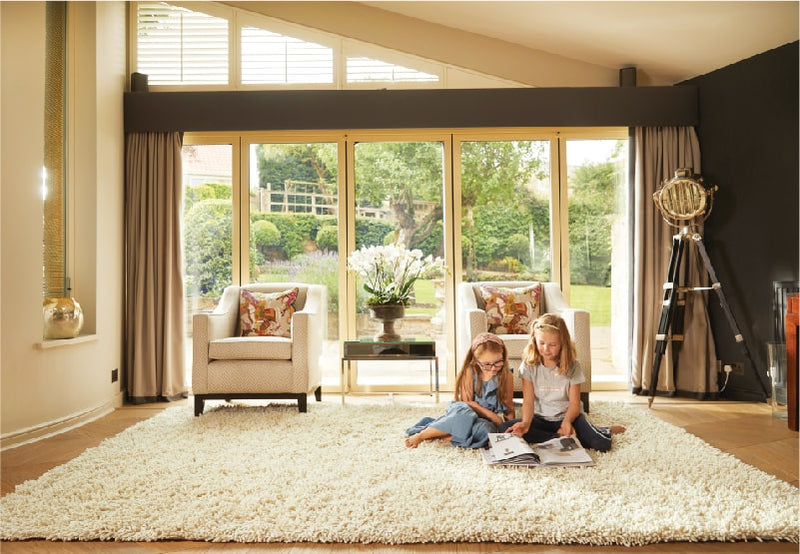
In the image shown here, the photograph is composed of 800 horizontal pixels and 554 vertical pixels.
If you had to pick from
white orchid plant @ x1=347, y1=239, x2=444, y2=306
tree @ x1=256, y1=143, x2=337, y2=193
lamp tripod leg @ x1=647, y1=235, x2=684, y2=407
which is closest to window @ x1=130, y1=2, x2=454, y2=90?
tree @ x1=256, y1=143, x2=337, y2=193

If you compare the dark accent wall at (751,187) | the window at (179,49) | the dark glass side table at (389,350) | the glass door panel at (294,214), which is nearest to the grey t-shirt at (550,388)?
the dark glass side table at (389,350)

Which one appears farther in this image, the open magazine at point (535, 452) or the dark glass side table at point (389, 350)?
the dark glass side table at point (389, 350)

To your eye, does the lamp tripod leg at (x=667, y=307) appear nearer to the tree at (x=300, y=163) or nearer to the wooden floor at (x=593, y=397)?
the wooden floor at (x=593, y=397)

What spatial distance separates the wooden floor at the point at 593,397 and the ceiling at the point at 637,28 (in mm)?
2501

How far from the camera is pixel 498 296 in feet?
15.0

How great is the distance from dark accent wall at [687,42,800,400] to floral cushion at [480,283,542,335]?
145 centimetres

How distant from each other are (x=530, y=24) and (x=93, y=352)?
12.7 ft

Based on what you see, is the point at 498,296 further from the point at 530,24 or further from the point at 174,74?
the point at 174,74

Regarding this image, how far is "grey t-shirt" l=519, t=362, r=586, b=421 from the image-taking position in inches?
122

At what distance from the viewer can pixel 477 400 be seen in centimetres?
329

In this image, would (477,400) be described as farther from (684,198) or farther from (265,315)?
(684,198)

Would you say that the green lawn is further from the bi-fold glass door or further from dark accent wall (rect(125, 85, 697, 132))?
dark accent wall (rect(125, 85, 697, 132))

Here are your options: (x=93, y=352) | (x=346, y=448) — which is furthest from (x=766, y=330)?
(x=93, y=352)

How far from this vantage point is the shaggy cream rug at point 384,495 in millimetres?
2031
